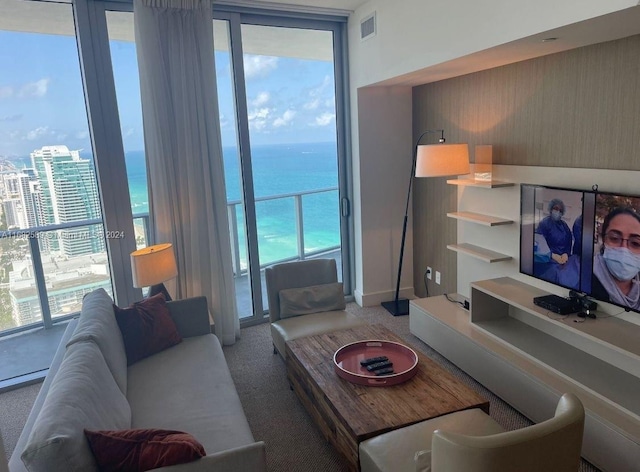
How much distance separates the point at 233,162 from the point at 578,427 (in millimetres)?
3403

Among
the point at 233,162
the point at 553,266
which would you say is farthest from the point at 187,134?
the point at 553,266

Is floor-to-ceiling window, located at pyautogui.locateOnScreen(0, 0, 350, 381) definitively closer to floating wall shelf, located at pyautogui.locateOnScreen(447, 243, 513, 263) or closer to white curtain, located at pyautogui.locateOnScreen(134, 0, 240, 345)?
white curtain, located at pyautogui.locateOnScreen(134, 0, 240, 345)

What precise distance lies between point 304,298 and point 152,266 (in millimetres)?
1179

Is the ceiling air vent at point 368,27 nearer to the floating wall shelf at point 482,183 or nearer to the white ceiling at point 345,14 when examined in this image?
the white ceiling at point 345,14

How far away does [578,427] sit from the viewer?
1.64 m

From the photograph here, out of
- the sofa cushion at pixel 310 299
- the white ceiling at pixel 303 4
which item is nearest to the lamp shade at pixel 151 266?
the sofa cushion at pixel 310 299

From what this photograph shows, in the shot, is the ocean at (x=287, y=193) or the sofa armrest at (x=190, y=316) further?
the ocean at (x=287, y=193)

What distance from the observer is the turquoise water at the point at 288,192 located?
440 cm

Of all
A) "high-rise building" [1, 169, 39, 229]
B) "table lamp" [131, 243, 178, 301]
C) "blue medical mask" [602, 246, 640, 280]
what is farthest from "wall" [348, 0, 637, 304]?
"high-rise building" [1, 169, 39, 229]

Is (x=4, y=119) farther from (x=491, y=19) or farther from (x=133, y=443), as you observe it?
(x=491, y=19)

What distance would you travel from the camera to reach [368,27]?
4055mm

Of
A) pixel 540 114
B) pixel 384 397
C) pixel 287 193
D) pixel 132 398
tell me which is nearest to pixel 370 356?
pixel 384 397

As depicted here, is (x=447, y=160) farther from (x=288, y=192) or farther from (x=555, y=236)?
(x=288, y=192)

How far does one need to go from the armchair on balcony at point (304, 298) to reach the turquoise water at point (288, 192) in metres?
0.89
